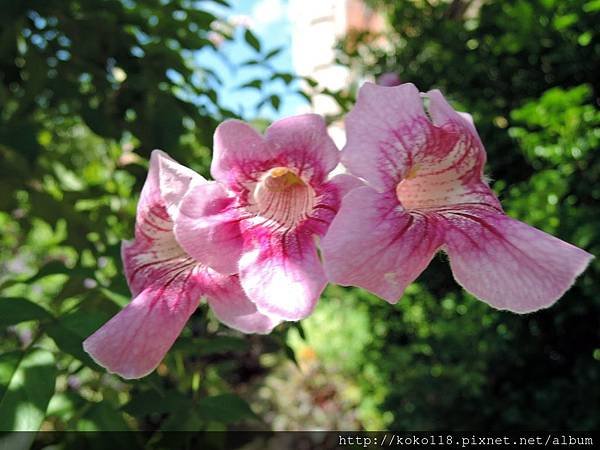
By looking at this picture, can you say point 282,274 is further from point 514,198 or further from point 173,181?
point 514,198

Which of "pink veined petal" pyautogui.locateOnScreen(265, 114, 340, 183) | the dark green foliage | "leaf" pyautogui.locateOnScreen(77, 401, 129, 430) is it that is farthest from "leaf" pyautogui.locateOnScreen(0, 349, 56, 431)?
the dark green foliage

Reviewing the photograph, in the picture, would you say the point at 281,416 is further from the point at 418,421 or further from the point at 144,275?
the point at 144,275

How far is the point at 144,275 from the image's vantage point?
55 centimetres

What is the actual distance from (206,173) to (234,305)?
685mm

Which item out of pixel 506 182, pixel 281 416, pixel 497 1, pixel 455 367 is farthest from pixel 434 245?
pixel 281 416

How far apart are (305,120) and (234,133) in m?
0.07

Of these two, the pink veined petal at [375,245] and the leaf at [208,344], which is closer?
the pink veined petal at [375,245]

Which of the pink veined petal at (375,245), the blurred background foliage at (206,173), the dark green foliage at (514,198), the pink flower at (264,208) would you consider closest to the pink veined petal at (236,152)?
the pink flower at (264,208)

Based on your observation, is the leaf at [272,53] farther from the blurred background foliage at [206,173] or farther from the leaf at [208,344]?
the leaf at [208,344]

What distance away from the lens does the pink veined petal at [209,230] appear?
1.51ft

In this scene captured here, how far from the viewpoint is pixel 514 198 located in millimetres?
1587

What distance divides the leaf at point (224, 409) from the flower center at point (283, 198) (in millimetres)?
456

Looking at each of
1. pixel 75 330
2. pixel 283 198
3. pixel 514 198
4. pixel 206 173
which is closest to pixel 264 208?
pixel 283 198

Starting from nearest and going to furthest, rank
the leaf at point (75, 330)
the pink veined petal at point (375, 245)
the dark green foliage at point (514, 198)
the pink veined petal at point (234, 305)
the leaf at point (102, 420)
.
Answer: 1. the pink veined petal at point (375, 245)
2. the pink veined petal at point (234, 305)
3. the leaf at point (75, 330)
4. the leaf at point (102, 420)
5. the dark green foliage at point (514, 198)
